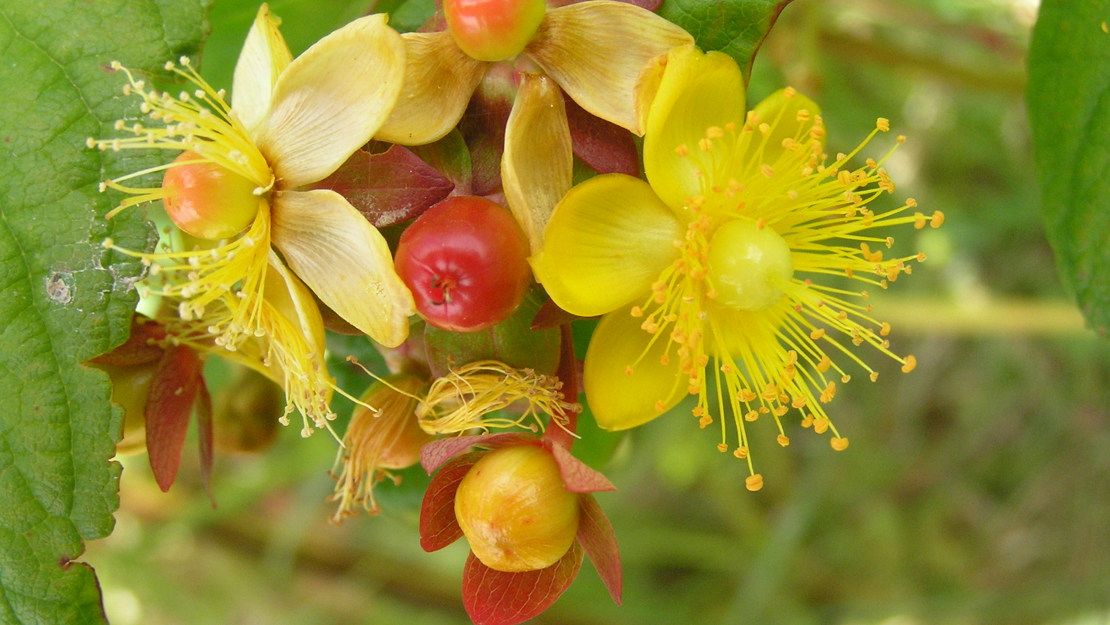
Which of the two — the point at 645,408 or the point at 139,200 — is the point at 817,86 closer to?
the point at 645,408

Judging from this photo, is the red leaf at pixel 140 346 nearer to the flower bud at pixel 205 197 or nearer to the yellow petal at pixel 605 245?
the flower bud at pixel 205 197

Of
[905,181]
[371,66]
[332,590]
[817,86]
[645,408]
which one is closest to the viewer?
[371,66]

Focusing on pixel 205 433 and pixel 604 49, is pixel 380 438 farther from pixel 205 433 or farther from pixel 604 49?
pixel 604 49

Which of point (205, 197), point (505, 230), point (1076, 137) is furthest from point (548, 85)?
point (1076, 137)

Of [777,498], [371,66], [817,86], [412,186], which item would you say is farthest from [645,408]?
[777,498]

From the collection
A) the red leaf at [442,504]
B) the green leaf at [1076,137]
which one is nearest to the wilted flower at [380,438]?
→ the red leaf at [442,504]

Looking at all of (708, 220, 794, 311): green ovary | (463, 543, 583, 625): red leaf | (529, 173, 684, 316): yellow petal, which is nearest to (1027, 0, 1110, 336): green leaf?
(708, 220, 794, 311): green ovary
